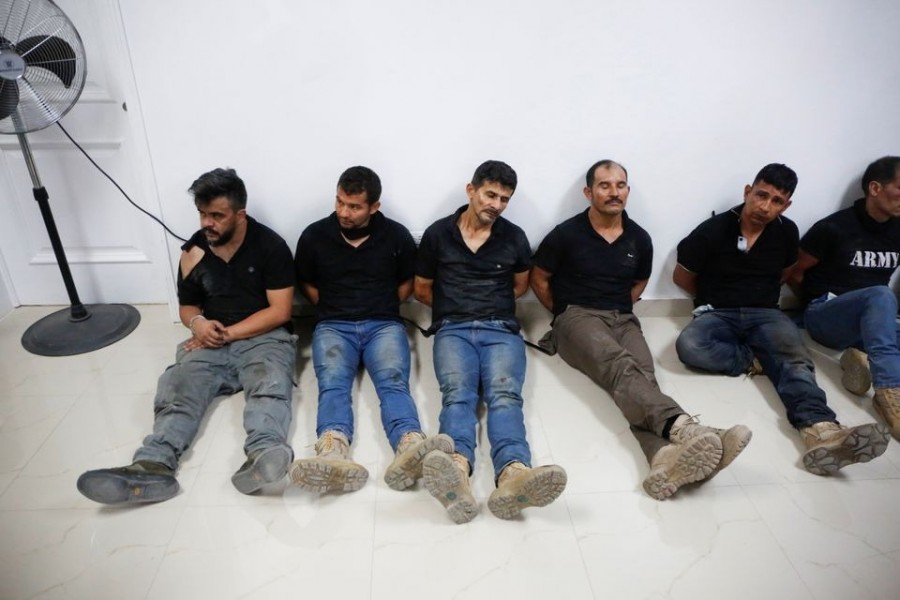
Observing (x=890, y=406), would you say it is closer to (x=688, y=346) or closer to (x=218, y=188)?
(x=688, y=346)

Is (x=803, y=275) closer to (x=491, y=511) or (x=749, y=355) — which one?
(x=749, y=355)

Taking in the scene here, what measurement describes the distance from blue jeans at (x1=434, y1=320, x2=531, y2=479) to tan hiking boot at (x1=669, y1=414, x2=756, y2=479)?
46cm

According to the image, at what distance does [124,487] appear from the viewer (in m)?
1.55

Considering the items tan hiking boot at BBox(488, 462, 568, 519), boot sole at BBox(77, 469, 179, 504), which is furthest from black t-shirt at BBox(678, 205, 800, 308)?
boot sole at BBox(77, 469, 179, 504)

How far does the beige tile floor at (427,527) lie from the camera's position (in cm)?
144

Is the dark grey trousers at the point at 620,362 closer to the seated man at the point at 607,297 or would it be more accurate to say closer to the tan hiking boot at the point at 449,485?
the seated man at the point at 607,297

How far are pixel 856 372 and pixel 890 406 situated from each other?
0.20 m

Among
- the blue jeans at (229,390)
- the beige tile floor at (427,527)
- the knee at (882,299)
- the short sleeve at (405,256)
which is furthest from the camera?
the short sleeve at (405,256)

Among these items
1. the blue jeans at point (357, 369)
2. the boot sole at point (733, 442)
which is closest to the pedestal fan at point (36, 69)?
the blue jeans at point (357, 369)

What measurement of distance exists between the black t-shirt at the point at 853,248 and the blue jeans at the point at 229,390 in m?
2.16

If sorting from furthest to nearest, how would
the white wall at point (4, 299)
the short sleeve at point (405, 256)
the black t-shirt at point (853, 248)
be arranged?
the white wall at point (4, 299) → the black t-shirt at point (853, 248) → the short sleeve at point (405, 256)

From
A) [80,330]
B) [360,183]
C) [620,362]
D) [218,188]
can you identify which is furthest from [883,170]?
[80,330]

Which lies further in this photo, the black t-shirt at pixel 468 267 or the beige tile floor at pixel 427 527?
the black t-shirt at pixel 468 267

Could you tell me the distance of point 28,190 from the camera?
2373mm
